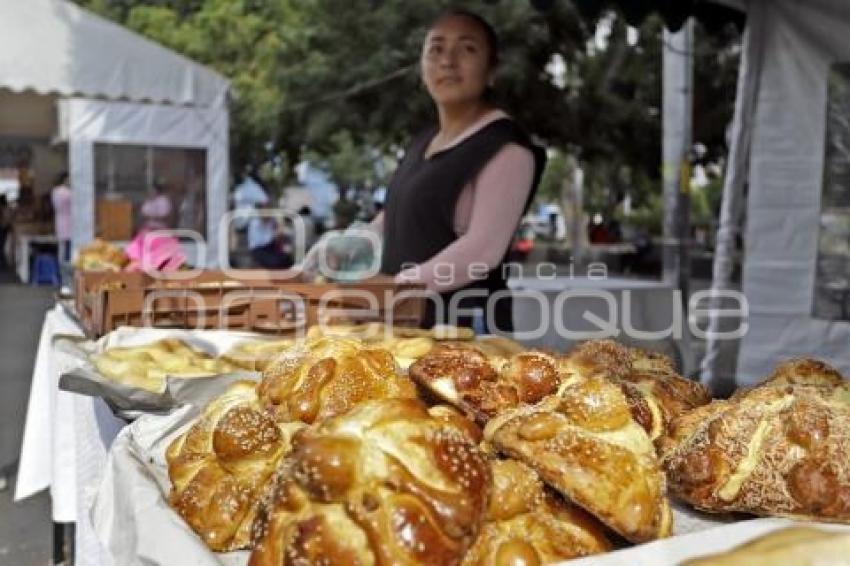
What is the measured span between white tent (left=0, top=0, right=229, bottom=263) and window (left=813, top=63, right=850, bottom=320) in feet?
19.4

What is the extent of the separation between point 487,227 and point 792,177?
287 centimetres

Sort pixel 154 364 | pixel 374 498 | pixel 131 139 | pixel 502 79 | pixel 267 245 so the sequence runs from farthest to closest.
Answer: pixel 267 245 → pixel 502 79 → pixel 131 139 → pixel 154 364 → pixel 374 498

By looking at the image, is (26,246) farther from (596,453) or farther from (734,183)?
(596,453)

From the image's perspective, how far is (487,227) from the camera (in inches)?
113

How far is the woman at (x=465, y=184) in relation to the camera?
286 cm

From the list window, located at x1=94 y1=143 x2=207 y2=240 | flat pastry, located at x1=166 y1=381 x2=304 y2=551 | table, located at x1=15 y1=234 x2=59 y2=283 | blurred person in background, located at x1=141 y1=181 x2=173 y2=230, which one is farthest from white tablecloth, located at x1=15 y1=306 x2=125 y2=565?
table, located at x1=15 y1=234 x2=59 y2=283

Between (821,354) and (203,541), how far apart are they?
443cm

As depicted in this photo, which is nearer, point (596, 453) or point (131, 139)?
point (596, 453)

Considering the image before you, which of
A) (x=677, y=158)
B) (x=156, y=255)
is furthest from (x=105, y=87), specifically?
(x=677, y=158)

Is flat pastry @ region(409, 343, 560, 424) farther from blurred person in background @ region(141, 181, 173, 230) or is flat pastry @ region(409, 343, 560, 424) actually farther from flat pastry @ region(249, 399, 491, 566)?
blurred person in background @ region(141, 181, 173, 230)

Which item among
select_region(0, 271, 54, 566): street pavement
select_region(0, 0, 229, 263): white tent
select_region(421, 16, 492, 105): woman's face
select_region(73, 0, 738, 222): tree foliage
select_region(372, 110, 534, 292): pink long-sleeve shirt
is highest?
select_region(73, 0, 738, 222): tree foliage

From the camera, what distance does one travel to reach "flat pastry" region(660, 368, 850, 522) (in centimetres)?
109

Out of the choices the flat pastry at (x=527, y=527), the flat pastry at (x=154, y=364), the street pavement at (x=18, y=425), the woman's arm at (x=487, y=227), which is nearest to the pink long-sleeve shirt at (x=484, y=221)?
the woman's arm at (x=487, y=227)

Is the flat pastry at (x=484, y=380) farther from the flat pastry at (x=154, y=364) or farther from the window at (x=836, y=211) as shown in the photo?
the window at (x=836, y=211)
